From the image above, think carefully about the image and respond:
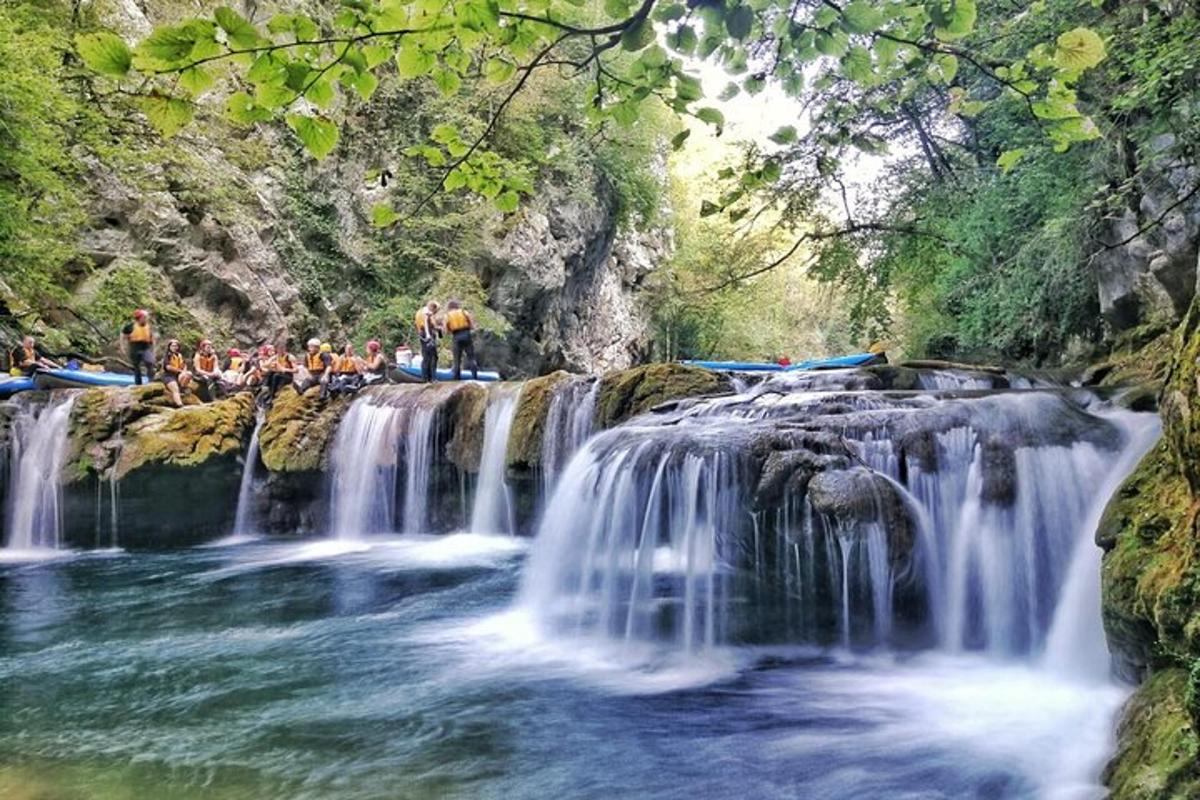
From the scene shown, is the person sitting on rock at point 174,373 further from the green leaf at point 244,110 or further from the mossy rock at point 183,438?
the green leaf at point 244,110

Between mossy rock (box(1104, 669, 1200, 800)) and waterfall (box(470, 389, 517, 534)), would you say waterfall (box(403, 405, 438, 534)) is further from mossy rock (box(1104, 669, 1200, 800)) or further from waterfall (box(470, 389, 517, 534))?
mossy rock (box(1104, 669, 1200, 800))

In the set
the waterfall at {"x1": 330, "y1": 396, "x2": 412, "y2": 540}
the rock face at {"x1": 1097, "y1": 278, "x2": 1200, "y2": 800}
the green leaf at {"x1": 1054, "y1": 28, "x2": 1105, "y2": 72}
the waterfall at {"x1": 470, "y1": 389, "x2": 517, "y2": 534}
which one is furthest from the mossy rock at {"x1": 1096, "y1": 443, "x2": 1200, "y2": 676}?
the waterfall at {"x1": 330, "y1": 396, "x2": 412, "y2": 540}

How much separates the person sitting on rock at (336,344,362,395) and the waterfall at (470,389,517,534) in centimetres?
339

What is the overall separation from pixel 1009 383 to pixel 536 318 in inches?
740

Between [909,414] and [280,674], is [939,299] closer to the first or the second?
[909,414]

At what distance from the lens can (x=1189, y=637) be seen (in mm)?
3143

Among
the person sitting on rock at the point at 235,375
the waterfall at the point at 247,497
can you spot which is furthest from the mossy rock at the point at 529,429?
the person sitting on rock at the point at 235,375

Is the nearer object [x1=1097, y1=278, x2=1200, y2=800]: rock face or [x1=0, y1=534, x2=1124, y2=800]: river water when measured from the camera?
[x1=1097, y1=278, x2=1200, y2=800]: rock face

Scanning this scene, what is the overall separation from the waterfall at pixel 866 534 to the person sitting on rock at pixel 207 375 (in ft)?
36.2

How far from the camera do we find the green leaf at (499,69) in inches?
74.8

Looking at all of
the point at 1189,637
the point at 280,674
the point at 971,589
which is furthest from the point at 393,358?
the point at 1189,637

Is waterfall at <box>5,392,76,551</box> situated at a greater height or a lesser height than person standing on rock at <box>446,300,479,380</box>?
lesser

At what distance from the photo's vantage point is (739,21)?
1643 millimetres

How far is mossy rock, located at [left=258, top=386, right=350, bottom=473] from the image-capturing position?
1334cm
